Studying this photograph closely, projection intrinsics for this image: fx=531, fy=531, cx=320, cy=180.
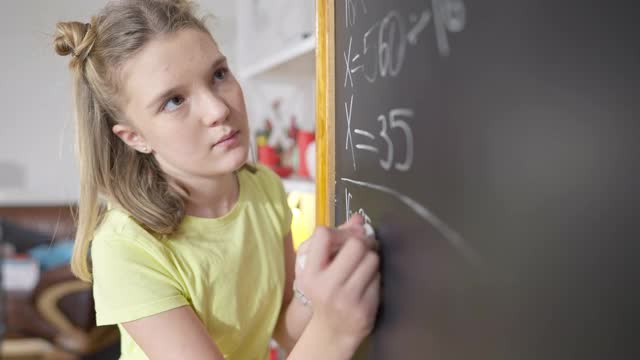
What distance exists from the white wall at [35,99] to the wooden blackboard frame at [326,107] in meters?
1.96

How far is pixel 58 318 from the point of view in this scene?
2.58 metres

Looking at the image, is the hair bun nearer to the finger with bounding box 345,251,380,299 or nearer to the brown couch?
the finger with bounding box 345,251,380,299

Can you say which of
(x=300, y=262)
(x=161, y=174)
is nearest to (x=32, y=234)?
(x=161, y=174)

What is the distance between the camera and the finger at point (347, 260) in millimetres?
564

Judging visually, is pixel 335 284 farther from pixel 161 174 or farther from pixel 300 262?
pixel 161 174

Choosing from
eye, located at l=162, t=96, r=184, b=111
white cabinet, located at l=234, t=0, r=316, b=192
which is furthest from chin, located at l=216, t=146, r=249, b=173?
white cabinet, located at l=234, t=0, r=316, b=192

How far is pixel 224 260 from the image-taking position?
98 centimetres

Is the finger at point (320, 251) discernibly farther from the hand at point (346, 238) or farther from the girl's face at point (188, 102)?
the girl's face at point (188, 102)

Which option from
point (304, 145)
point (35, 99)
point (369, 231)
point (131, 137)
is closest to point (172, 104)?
point (131, 137)

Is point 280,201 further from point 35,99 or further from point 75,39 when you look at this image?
point 35,99

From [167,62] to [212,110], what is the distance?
10cm

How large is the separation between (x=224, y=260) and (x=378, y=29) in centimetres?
56

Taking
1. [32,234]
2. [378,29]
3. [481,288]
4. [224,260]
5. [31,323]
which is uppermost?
[378,29]

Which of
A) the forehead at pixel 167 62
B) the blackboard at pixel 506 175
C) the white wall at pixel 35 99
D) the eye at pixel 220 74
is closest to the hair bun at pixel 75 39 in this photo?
the forehead at pixel 167 62
